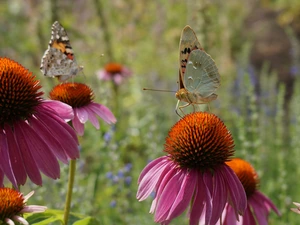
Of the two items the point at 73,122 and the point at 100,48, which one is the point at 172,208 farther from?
the point at 100,48

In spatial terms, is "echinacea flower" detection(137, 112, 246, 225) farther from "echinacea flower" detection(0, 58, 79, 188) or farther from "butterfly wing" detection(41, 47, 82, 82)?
"butterfly wing" detection(41, 47, 82, 82)

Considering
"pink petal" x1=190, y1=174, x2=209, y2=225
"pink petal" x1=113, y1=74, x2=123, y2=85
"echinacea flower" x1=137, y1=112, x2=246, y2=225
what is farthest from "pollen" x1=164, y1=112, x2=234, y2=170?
"pink petal" x1=113, y1=74, x2=123, y2=85

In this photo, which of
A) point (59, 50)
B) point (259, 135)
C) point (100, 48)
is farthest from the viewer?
point (100, 48)

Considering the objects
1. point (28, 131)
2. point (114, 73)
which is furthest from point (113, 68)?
point (28, 131)

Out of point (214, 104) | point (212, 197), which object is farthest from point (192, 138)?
point (214, 104)

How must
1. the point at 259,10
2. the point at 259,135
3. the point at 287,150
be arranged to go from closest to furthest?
the point at 259,135 < the point at 287,150 < the point at 259,10

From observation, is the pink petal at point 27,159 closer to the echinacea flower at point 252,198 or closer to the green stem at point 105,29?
the echinacea flower at point 252,198

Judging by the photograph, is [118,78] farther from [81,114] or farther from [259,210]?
[259,210]

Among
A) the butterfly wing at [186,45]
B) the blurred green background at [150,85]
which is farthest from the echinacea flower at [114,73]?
the butterfly wing at [186,45]

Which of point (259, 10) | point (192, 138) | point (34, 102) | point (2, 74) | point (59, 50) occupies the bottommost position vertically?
point (192, 138)
